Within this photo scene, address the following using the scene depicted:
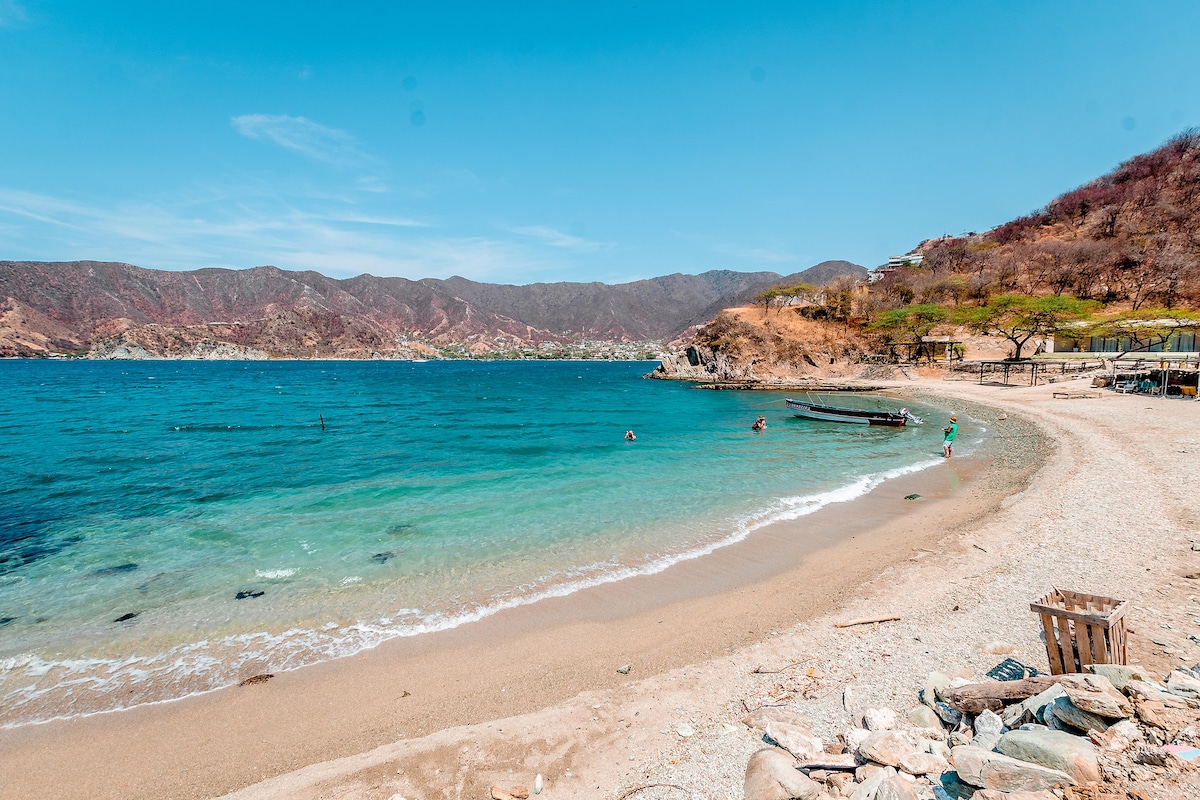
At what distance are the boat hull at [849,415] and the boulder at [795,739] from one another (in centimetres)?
3168

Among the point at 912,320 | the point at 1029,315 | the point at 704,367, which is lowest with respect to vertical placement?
the point at 704,367

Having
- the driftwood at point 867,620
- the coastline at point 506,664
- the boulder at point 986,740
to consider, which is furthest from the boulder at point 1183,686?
the coastline at point 506,664

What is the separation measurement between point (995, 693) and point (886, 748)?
4.77 ft

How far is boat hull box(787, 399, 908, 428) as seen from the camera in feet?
106

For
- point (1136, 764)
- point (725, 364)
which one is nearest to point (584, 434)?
point (1136, 764)

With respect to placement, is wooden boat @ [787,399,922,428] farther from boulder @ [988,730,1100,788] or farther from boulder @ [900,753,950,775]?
boulder @ [988,730,1100,788]

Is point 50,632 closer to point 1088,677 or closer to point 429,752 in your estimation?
point 429,752

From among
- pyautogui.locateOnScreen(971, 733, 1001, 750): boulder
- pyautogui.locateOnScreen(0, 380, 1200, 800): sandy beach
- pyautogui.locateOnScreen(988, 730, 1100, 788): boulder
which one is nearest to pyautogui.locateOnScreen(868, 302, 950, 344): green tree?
pyautogui.locateOnScreen(0, 380, 1200, 800): sandy beach

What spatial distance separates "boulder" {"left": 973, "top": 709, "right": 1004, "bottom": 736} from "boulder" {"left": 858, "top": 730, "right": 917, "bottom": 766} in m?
0.65

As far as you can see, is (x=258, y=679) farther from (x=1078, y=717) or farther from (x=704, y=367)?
(x=704, y=367)

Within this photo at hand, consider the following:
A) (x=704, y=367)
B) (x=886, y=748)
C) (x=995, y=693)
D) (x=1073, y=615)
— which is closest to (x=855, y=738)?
(x=886, y=748)

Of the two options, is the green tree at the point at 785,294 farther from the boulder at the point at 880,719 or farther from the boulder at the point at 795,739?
the boulder at the point at 795,739

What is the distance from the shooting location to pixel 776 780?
180 inches

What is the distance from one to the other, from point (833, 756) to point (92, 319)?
285037 millimetres
